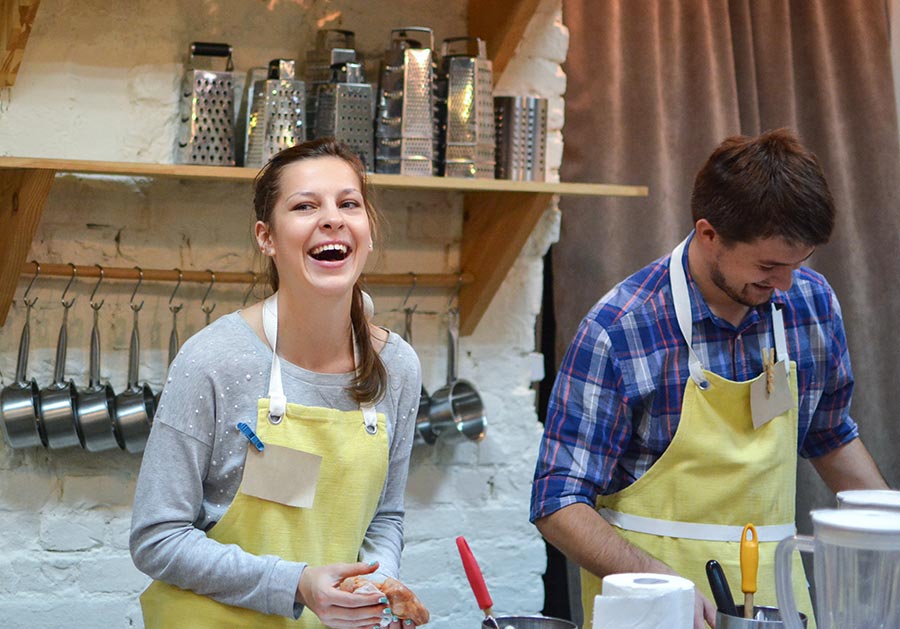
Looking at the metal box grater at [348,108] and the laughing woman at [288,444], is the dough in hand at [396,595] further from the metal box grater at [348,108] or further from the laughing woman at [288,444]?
the metal box grater at [348,108]

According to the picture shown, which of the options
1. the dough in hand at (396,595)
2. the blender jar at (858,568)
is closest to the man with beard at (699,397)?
the dough in hand at (396,595)

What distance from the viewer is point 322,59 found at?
2.48m

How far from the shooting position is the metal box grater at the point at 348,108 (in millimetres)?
2387

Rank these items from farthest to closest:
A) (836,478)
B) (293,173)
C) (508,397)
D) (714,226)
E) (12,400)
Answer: (508,397), (12,400), (836,478), (714,226), (293,173)

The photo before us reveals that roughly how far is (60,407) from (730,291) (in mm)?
1366

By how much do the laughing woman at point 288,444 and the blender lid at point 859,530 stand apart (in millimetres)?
541

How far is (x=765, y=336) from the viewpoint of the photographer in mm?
1862

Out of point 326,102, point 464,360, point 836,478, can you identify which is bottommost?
point 836,478

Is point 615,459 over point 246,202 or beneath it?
beneath

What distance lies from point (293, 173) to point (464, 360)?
44.5 inches

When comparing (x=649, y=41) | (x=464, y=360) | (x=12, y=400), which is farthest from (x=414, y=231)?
(x=12, y=400)

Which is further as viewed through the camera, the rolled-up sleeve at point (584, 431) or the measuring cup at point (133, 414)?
the measuring cup at point (133, 414)

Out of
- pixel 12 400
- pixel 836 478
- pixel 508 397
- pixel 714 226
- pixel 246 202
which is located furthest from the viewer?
pixel 508 397

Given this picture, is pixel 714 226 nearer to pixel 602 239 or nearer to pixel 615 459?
pixel 615 459
